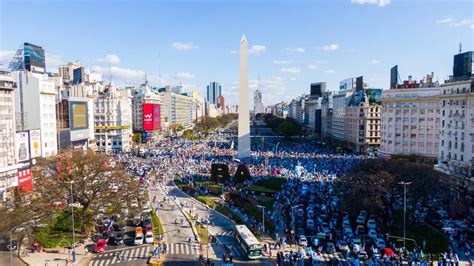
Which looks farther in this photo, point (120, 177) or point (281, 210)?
point (281, 210)

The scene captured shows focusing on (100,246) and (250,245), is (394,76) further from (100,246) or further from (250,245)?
(100,246)

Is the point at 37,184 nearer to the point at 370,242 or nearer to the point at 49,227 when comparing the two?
the point at 49,227

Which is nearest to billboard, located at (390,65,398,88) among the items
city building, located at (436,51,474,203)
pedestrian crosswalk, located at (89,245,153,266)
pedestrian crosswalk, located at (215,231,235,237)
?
city building, located at (436,51,474,203)

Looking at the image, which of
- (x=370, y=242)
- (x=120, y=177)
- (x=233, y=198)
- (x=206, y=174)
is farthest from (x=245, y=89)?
(x=370, y=242)

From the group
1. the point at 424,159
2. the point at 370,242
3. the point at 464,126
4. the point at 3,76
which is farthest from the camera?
the point at 424,159

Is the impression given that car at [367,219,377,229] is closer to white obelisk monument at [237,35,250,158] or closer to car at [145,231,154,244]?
car at [145,231,154,244]

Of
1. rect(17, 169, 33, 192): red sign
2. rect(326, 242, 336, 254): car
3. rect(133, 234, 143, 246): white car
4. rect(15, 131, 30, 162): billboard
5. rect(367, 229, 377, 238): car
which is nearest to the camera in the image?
rect(326, 242, 336, 254): car

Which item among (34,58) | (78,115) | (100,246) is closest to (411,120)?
(100,246)
